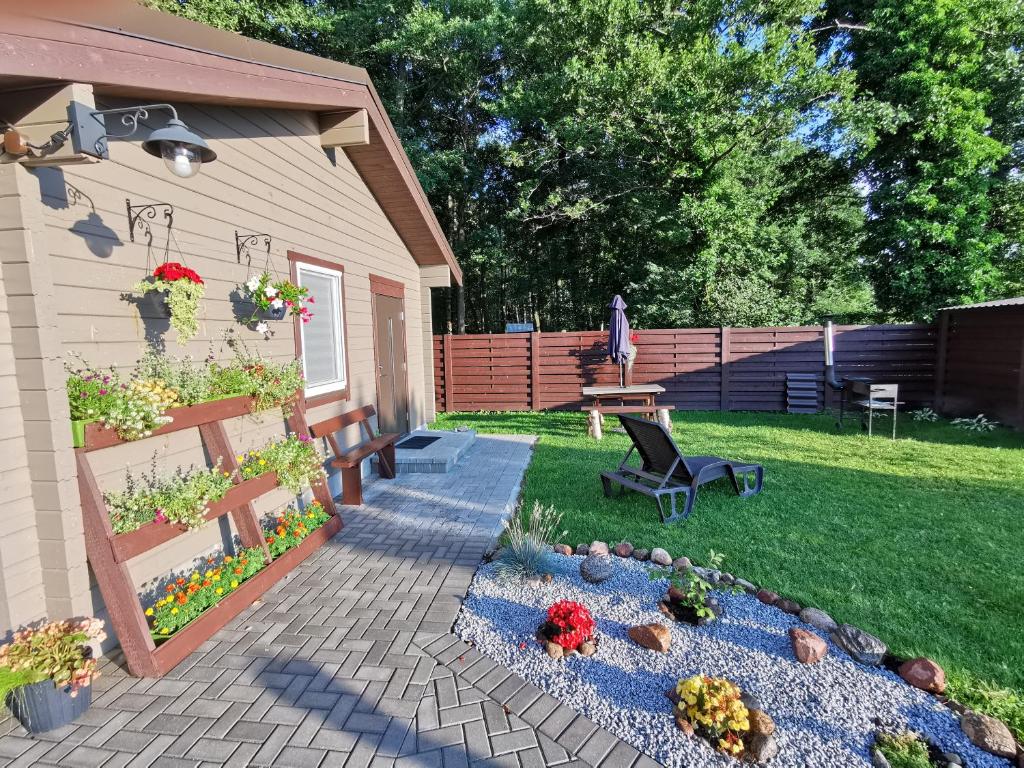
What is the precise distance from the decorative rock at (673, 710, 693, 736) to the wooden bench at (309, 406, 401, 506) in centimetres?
366

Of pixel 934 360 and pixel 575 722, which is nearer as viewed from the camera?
pixel 575 722

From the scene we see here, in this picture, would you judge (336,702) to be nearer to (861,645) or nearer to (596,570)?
(596,570)

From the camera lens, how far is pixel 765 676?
2402 millimetres

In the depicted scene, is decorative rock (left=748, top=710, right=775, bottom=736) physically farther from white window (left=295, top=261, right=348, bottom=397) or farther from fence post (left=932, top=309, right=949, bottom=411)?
fence post (left=932, top=309, right=949, bottom=411)

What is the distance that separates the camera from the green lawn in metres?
2.82

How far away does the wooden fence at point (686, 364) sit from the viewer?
32.7 ft

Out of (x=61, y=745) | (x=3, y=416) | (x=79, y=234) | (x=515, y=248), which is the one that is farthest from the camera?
(x=515, y=248)

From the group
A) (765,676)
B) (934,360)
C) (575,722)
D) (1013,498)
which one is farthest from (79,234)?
(934,360)

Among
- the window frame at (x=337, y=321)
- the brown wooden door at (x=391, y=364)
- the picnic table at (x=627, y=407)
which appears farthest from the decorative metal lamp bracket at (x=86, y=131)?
the picnic table at (x=627, y=407)

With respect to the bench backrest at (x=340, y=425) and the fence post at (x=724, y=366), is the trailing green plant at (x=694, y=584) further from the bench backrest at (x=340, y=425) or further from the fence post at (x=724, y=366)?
the fence post at (x=724, y=366)

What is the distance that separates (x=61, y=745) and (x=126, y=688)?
352 mm

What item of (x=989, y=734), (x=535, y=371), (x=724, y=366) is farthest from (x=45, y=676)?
(x=724, y=366)

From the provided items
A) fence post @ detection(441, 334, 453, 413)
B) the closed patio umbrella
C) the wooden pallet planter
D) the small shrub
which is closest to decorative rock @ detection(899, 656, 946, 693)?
the small shrub

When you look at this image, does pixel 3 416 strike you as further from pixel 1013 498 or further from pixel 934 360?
pixel 934 360
